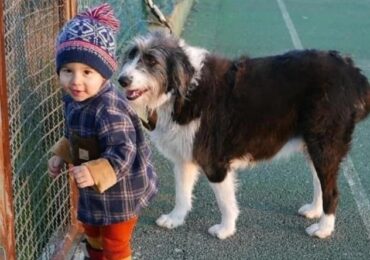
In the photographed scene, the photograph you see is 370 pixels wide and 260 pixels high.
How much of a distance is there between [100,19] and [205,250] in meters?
2.11

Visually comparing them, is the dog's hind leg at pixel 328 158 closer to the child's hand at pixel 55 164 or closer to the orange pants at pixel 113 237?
the orange pants at pixel 113 237

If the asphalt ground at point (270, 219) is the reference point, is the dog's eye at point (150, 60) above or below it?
above

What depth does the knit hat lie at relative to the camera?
284 cm

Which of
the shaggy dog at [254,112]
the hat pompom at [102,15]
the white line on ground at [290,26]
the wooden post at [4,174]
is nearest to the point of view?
the wooden post at [4,174]

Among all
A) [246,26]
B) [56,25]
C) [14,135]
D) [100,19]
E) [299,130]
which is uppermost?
[100,19]

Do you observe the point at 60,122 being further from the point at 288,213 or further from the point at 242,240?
the point at 288,213

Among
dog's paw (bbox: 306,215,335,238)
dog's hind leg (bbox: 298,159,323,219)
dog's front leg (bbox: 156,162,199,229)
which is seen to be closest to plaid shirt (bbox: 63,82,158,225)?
dog's front leg (bbox: 156,162,199,229)

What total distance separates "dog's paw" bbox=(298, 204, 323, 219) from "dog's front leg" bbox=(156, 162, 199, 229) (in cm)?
89

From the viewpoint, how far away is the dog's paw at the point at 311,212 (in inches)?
196

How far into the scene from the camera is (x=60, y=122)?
13.3 feet

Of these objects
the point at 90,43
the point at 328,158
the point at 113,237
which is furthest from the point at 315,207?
the point at 90,43

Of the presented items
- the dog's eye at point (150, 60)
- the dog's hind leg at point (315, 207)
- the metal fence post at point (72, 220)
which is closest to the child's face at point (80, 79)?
the metal fence post at point (72, 220)

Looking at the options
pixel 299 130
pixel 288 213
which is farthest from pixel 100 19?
pixel 288 213

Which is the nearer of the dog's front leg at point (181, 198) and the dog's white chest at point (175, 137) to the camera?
the dog's white chest at point (175, 137)
